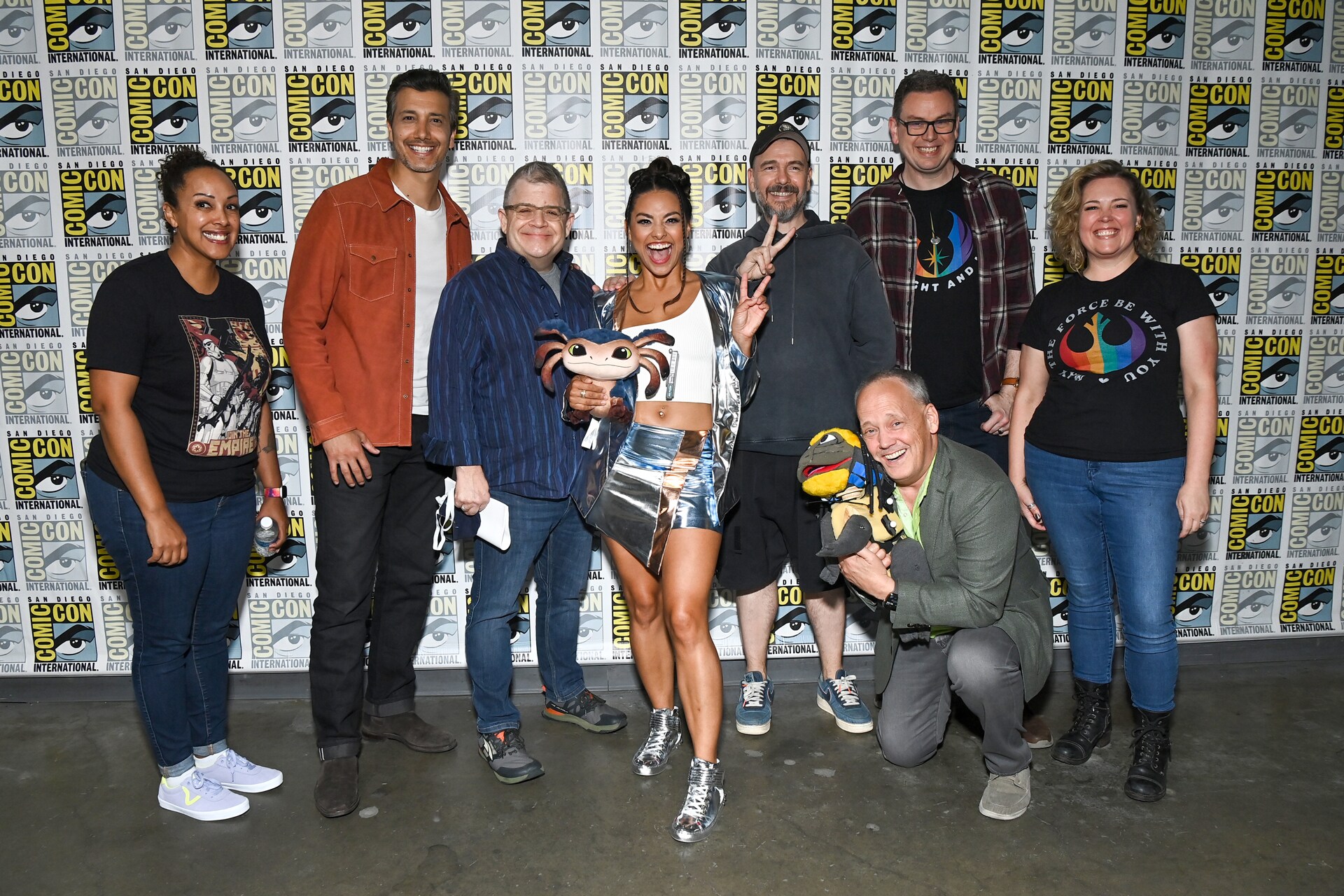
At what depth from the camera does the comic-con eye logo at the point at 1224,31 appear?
371 cm

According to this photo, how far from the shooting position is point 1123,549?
283 cm

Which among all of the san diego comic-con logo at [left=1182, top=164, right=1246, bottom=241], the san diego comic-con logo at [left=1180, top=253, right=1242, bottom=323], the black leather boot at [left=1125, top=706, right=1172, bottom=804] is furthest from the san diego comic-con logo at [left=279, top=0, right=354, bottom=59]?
the black leather boot at [left=1125, top=706, right=1172, bottom=804]

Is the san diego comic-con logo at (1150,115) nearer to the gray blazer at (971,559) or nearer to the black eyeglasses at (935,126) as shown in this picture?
the black eyeglasses at (935,126)

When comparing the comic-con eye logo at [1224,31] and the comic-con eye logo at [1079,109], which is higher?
the comic-con eye logo at [1224,31]

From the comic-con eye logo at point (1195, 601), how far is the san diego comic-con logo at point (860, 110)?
2.27m

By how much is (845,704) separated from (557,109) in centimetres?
252

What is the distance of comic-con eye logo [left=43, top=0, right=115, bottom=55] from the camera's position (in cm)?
347

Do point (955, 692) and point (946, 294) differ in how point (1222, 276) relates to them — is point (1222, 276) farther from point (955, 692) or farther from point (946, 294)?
point (955, 692)

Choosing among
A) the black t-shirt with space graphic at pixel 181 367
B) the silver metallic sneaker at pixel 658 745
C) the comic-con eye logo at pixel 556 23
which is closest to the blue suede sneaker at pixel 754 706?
the silver metallic sneaker at pixel 658 745

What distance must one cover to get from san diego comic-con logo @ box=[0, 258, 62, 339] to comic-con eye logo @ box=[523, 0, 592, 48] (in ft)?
6.86

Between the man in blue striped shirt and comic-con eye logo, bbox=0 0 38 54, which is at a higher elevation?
comic-con eye logo, bbox=0 0 38 54

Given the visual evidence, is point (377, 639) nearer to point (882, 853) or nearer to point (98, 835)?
point (98, 835)

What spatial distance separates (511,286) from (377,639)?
138cm

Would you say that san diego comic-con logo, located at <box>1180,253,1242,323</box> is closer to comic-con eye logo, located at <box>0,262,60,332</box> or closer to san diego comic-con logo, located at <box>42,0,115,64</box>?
san diego comic-con logo, located at <box>42,0,115,64</box>
